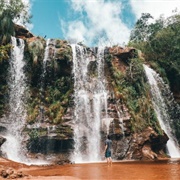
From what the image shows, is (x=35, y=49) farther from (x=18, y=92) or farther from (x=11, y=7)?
(x=11, y=7)

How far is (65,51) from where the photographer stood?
25.7m

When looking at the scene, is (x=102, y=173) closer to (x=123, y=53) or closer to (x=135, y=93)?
(x=135, y=93)

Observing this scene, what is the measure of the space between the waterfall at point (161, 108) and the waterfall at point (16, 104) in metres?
12.0

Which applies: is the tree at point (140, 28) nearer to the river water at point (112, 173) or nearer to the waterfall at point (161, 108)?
the waterfall at point (161, 108)

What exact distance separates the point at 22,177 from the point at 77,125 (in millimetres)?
12446

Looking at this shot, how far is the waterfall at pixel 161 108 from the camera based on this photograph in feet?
86.3

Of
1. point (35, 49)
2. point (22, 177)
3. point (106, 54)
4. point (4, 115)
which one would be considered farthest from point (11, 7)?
point (22, 177)

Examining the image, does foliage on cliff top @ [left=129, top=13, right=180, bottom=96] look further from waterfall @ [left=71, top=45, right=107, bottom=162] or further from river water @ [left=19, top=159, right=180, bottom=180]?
river water @ [left=19, top=159, right=180, bottom=180]

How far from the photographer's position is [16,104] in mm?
23500

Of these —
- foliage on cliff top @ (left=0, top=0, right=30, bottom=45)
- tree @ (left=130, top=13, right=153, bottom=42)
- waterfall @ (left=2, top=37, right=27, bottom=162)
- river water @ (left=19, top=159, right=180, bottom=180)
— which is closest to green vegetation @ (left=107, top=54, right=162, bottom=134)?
waterfall @ (left=2, top=37, right=27, bottom=162)

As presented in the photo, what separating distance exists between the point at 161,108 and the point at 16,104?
519 inches

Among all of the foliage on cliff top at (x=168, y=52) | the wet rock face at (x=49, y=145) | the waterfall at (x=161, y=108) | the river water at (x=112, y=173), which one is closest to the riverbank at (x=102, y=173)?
the river water at (x=112, y=173)

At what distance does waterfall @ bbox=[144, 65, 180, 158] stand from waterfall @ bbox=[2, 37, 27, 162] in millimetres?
11977

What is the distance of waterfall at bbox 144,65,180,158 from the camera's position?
26.3 metres
